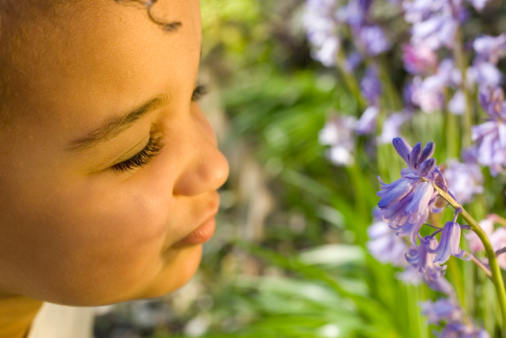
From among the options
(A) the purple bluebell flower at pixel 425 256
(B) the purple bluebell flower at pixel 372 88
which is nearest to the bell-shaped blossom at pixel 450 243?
(A) the purple bluebell flower at pixel 425 256

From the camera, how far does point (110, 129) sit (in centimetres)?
52

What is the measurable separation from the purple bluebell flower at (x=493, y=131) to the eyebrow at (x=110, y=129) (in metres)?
0.35

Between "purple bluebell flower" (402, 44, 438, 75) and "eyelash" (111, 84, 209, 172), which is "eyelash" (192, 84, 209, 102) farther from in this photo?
"purple bluebell flower" (402, 44, 438, 75)

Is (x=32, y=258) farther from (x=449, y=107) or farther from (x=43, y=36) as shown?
(x=449, y=107)

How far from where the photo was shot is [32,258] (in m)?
0.55

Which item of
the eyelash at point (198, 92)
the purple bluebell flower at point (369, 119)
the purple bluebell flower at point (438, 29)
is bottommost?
the eyelash at point (198, 92)

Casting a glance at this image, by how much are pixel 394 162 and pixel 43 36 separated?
0.93 meters

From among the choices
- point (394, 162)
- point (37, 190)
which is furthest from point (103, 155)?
point (394, 162)

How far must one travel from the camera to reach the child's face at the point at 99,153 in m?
0.48

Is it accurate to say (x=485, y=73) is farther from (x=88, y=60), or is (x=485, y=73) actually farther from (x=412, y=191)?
(x=88, y=60)

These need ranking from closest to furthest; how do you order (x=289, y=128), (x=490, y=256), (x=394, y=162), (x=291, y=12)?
1. (x=490, y=256)
2. (x=394, y=162)
3. (x=289, y=128)
4. (x=291, y=12)

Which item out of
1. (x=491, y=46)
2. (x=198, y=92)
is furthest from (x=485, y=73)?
(x=198, y=92)

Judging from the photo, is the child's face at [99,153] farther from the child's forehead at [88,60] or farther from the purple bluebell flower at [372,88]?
the purple bluebell flower at [372,88]

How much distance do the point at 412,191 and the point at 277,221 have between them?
6.21 ft
